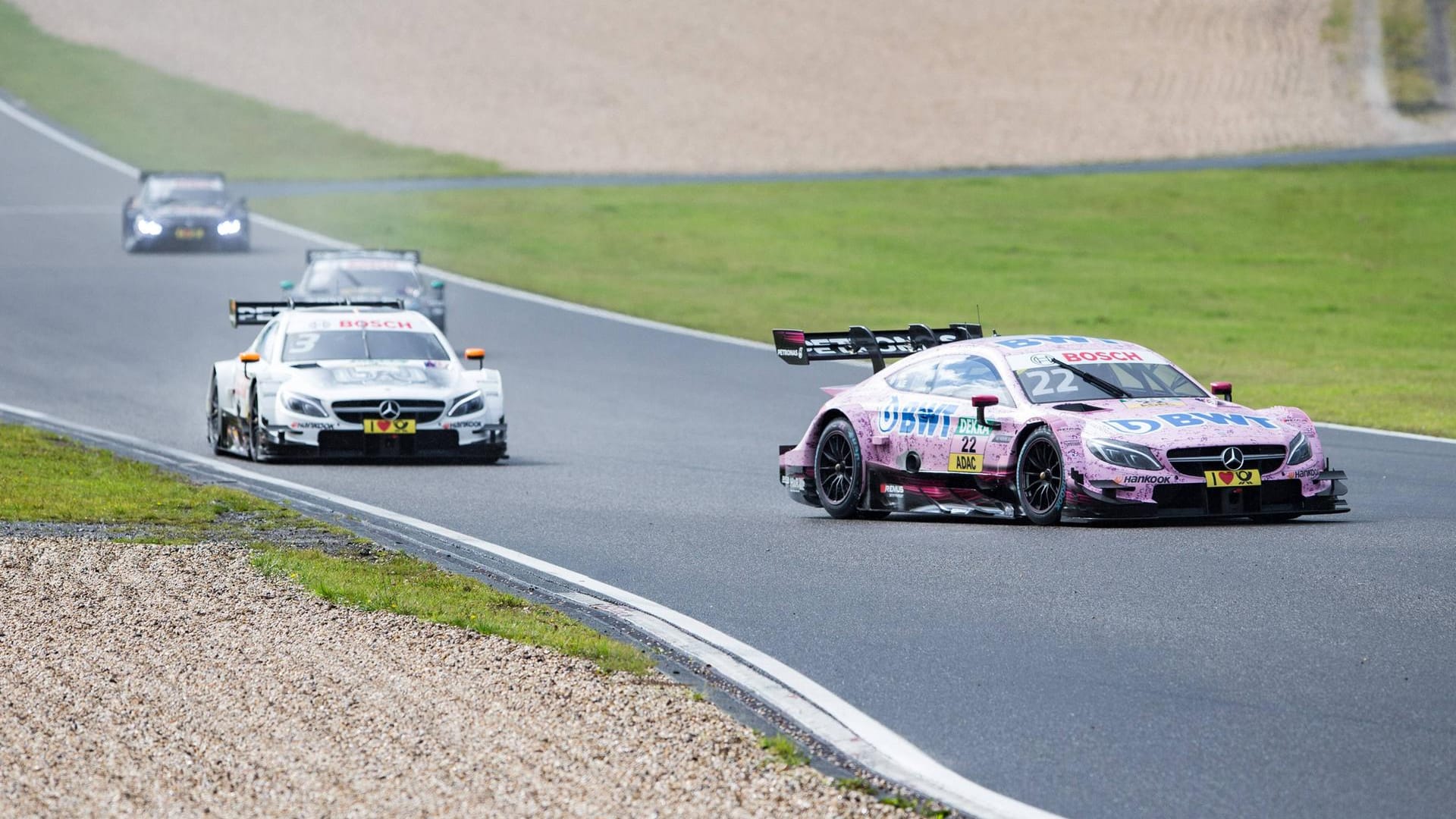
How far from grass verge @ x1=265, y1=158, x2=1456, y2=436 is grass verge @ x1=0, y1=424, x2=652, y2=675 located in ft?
39.0

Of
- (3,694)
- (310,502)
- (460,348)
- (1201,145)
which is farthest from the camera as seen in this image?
(1201,145)

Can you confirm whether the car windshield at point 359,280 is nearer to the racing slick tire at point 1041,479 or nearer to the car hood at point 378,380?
the car hood at point 378,380

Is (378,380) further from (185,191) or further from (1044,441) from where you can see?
(185,191)

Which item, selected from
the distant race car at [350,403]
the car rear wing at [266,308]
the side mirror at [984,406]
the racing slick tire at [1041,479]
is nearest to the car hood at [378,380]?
the distant race car at [350,403]

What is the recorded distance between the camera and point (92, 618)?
9547 mm

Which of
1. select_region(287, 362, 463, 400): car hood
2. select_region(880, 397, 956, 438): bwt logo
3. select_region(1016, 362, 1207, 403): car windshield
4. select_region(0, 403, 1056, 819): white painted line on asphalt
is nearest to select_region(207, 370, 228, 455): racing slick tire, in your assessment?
select_region(287, 362, 463, 400): car hood

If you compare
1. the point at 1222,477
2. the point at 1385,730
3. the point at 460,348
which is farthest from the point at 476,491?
the point at 460,348

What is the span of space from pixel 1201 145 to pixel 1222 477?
45.7 metres

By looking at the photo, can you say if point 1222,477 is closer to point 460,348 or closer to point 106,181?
point 460,348

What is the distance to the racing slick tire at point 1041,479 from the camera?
12812 mm

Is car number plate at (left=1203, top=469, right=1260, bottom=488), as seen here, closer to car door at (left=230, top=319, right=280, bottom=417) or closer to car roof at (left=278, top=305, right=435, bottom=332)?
car door at (left=230, top=319, right=280, bottom=417)

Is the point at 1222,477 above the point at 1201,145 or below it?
below

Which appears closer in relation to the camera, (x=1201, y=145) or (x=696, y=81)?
(x=1201, y=145)

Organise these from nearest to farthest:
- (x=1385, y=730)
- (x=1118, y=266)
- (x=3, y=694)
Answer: (x=1385, y=730) < (x=3, y=694) < (x=1118, y=266)
